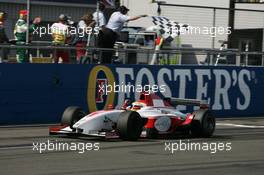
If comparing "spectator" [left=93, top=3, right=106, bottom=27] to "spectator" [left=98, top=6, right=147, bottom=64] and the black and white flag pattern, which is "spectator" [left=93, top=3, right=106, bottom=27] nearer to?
"spectator" [left=98, top=6, right=147, bottom=64]

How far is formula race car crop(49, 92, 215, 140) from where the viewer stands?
41.8ft

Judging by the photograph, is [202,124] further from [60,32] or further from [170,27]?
[170,27]

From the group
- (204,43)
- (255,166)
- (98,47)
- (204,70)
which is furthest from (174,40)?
(255,166)

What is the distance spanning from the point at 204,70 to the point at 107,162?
30.8ft

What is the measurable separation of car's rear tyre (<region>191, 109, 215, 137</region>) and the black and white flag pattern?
22.2 ft

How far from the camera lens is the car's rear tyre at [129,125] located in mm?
12680

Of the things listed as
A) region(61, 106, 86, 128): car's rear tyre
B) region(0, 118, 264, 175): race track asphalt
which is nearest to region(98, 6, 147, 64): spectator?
region(0, 118, 264, 175): race track asphalt

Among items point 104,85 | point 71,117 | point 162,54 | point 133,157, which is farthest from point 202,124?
point 162,54

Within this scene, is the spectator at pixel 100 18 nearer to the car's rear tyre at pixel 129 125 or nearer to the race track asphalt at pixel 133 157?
the race track asphalt at pixel 133 157

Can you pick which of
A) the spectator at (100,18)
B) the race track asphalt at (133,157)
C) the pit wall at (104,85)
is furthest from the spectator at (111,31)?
the race track asphalt at (133,157)

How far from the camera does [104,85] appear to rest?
57.0ft

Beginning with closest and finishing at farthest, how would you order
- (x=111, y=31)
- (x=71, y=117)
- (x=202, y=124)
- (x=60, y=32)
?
1. (x=71, y=117)
2. (x=202, y=124)
3. (x=60, y=32)
4. (x=111, y=31)

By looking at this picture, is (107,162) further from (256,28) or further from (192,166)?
(256,28)

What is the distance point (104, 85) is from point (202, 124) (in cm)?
410
